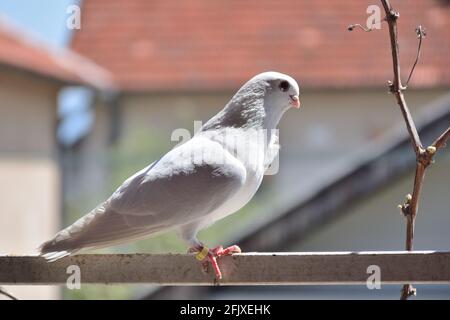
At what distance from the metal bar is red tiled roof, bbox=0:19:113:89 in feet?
18.9

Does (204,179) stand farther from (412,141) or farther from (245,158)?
(412,141)

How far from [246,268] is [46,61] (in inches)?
274

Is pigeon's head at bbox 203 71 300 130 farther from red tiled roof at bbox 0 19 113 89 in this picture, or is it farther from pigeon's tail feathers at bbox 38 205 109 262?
red tiled roof at bbox 0 19 113 89

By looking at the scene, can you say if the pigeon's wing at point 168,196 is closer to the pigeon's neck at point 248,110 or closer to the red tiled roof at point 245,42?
the pigeon's neck at point 248,110

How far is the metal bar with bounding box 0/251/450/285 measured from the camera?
4.64 feet

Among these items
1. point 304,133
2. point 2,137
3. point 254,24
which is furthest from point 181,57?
point 2,137

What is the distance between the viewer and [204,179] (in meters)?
1.73

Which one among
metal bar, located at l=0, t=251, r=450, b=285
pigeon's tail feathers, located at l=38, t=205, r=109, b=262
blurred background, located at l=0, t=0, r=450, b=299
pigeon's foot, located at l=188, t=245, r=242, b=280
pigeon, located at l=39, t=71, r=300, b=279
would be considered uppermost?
blurred background, located at l=0, t=0, r=450, b=299

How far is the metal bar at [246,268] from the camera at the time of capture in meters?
1.41

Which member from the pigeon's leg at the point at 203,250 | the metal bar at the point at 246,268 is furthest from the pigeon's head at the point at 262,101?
the metal bar at the point at 246,268

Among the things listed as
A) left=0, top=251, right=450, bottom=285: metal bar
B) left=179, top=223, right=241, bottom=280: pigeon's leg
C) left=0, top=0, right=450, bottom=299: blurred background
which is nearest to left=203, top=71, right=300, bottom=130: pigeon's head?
left=179, top=223, right=241, bottom=280: pigeon's leg

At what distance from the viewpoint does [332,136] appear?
376 inches
